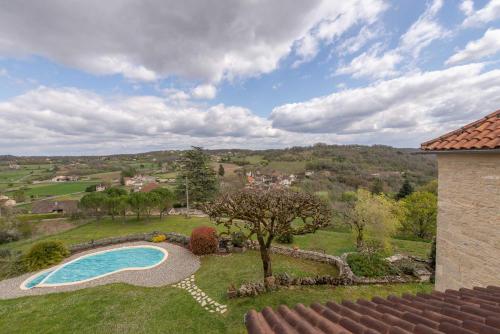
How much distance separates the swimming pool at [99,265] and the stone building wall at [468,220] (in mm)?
16570

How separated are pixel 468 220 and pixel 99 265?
2193cm

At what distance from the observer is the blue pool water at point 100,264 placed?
15141 millimetres

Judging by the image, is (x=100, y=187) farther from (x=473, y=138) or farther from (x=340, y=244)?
(x=473, y=138)

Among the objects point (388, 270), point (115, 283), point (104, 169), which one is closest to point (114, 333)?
point (115, 283)

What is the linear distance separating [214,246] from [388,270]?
1172 centimetres

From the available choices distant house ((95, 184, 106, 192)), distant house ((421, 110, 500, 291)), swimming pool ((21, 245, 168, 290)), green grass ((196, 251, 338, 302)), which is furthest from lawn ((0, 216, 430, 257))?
distant house ((95, 184, 106, 192))

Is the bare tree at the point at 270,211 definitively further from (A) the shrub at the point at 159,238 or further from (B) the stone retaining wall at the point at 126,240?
(A) the shrub at the point at 159,238

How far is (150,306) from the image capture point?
1050cm

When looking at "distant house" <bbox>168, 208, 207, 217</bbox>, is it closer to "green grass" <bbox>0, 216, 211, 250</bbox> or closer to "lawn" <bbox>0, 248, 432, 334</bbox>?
"green grass" <bbox>0, 216, 211, 250</bbox>

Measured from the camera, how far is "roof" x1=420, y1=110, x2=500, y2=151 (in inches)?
215

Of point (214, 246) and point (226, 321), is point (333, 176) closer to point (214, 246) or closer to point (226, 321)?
point (214, 246)

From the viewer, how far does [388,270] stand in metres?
13.1

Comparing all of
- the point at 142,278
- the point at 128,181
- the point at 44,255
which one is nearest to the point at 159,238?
the point at 142,278

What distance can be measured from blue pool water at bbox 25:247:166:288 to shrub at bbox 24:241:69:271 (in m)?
1.15
